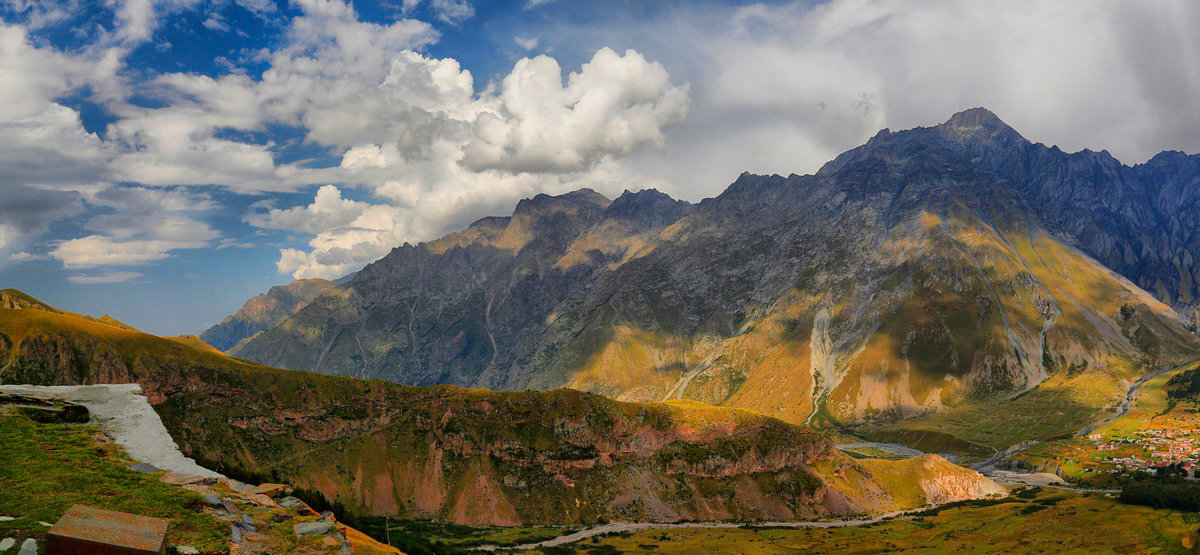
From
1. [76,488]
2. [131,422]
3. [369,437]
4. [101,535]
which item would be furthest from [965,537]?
[101,535]

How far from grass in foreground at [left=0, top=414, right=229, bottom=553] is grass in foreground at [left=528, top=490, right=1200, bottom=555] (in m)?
120

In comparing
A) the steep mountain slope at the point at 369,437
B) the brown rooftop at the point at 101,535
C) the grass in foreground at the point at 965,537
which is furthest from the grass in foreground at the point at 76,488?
the steep mountain slope at the point at 369,437

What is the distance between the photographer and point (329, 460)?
172375 mm

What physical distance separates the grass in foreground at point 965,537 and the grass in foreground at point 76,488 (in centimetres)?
12030

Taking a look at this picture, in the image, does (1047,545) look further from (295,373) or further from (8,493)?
(295,373)

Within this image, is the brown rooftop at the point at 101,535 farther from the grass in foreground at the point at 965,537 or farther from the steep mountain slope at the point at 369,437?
the steep mountain slope at the point at 369,437

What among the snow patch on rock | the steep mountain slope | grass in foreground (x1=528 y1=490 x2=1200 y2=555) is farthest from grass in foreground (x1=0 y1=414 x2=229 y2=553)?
the steep mountain slope

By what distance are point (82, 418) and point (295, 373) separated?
157m

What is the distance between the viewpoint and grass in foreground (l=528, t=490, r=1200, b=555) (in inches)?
6132

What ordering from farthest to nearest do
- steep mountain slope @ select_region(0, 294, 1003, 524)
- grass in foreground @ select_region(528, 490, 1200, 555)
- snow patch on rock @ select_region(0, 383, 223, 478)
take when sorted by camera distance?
steep mountain slope @ select_region(0, 294, 1003, 524) < grass in foreground @ select_region(528, 490, 1200, 555) < snow patch on rock @ select_region(0, 383, 223, 478)

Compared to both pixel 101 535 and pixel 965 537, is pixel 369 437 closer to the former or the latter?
pixel 101 535

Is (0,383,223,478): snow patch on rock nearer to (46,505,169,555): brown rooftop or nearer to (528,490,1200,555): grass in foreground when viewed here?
(46,505,169,555): brown rooftop

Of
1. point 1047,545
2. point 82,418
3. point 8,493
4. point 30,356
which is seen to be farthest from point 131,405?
point 1047,545

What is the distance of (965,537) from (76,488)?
660 ft
